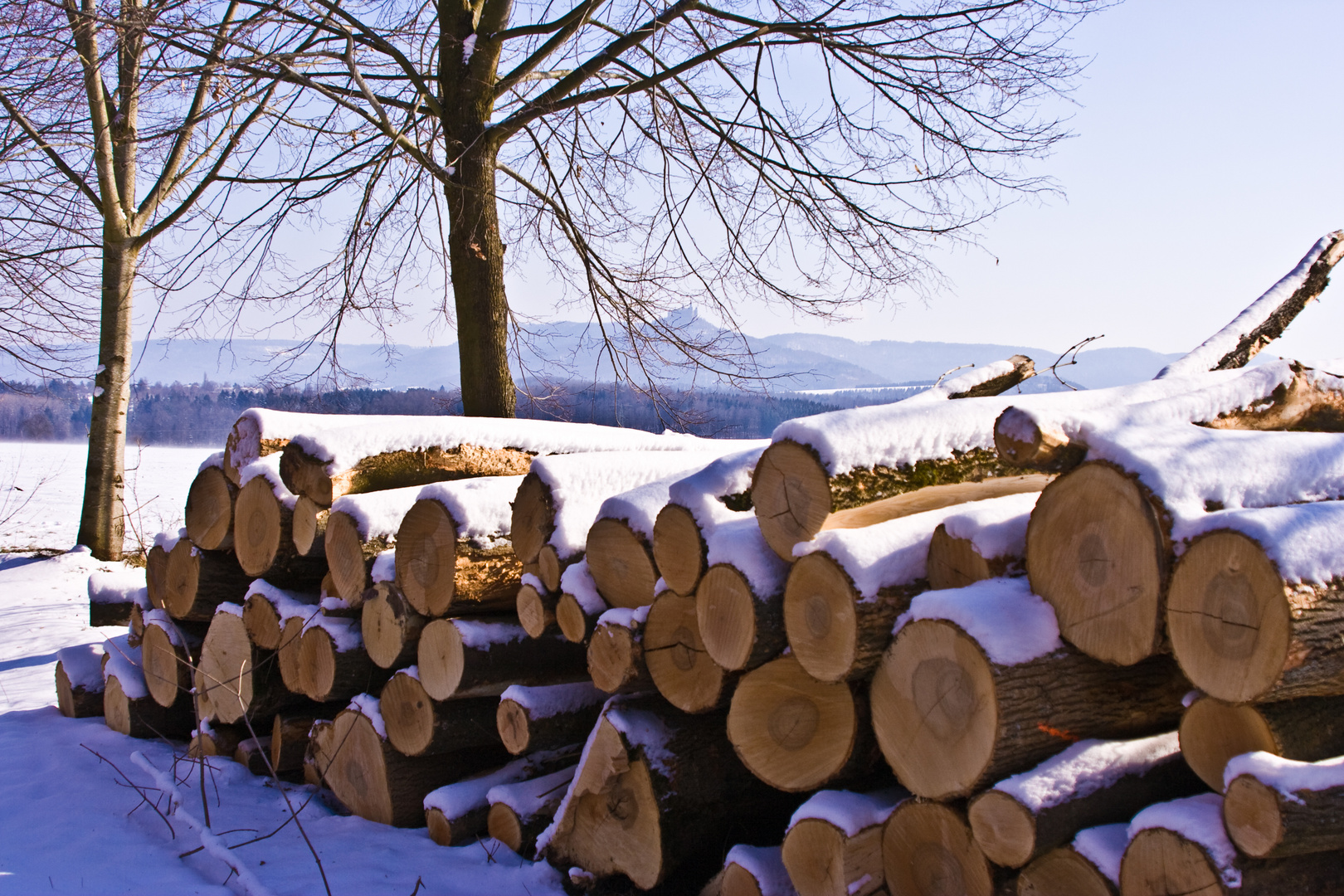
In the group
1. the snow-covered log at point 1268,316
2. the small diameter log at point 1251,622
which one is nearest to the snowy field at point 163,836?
the small diameter log at point 1251,622

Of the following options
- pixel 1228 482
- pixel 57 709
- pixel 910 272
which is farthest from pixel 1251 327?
pixel 57 709

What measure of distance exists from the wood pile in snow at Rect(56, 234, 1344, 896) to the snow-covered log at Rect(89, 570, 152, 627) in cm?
249

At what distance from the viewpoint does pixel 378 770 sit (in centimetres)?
376

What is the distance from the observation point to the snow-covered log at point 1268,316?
408 cm

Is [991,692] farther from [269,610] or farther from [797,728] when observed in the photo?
[269,610]

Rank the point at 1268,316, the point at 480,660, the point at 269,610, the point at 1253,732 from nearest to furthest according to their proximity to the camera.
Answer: the point at 1253,732
the point at 480,660
the point at 269,610
the point at 1268,316

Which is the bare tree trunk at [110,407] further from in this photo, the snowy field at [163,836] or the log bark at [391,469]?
the log bark at [391,469]

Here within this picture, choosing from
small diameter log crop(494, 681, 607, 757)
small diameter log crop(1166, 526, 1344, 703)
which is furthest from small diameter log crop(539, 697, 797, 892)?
small diameter log crop(1166, 526, 1344, 703)

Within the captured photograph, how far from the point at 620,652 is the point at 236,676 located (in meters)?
2.29

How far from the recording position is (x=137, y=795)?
4.06 m

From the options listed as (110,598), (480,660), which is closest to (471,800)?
(480,660)

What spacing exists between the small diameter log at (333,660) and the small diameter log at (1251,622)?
3174 millimetres

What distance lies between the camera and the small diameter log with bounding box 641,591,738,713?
2877 mm

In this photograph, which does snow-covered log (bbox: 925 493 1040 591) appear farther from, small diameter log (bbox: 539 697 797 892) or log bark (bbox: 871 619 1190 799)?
small diameter log (bbox: 539 697 797 892)
